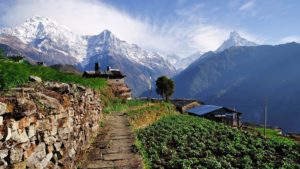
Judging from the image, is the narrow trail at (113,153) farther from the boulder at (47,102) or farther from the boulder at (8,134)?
the boulder at (8,134)

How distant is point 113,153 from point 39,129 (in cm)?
699

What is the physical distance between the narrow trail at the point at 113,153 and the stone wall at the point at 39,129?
0.81m

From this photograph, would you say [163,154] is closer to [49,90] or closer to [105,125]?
[105,125]

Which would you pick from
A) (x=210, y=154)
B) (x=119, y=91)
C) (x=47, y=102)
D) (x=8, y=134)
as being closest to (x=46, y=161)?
(x=47, y=102)

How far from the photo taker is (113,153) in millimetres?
15242

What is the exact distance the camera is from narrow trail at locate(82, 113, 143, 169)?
1331 cm

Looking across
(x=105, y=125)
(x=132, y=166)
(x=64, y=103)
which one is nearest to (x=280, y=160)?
(x=105, y=125)

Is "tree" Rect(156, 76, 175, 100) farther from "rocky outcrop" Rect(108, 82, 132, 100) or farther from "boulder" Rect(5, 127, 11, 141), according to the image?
"boulder" Rect(5, 127, 11, 141)

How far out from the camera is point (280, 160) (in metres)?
23.6

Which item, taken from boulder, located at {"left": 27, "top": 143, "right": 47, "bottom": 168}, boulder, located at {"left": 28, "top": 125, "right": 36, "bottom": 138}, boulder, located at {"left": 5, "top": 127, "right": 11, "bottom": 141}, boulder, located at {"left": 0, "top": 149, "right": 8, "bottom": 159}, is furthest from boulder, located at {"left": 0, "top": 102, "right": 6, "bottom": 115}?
boulder, located at {"left": 27, "top": 143, "right": 47, "bottom": 168}

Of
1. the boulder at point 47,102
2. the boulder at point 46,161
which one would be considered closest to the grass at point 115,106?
the boulder at point 47,102

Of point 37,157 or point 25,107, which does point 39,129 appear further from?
point 25,107

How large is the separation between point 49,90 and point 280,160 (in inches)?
715

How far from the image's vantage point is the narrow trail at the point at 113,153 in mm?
13312
